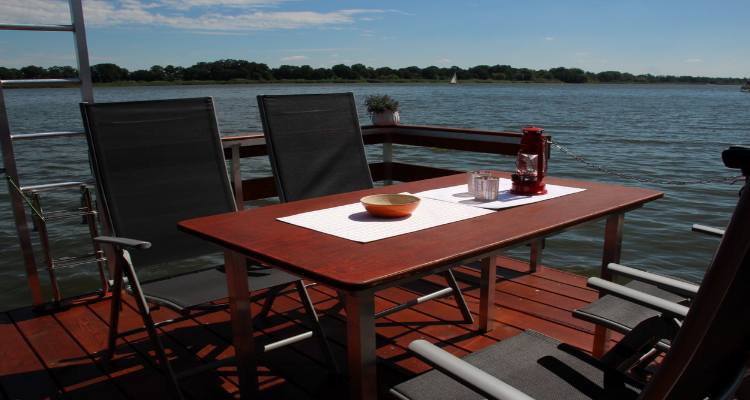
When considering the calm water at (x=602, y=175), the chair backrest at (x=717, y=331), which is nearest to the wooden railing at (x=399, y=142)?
the calm water at (x=602, y=175)

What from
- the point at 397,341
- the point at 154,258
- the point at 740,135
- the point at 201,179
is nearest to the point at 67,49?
the point at 201,179

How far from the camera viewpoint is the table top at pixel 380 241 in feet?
4.25

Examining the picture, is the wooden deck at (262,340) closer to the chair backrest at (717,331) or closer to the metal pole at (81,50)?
the metal pole at (81,50)

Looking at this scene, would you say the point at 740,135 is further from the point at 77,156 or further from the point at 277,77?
the point at 77,156

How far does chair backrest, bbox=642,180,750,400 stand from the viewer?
0.77 metres

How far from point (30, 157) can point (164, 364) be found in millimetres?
12798

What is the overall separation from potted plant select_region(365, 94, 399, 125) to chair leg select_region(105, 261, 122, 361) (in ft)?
8.41

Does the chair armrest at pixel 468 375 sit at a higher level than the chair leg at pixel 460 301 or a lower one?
higher

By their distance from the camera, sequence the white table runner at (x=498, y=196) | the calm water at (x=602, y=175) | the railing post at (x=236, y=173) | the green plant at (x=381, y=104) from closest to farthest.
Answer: the white table runner at (x=498, y=196)
the railing post at (x=236, y=173)
the green plant at (x=381, y=104)
the calm water at (x=602, y=175)

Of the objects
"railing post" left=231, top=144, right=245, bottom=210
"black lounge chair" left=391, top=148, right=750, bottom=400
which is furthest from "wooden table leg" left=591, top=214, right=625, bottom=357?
"railing post" left=231, top=144, right=245, bottom=210

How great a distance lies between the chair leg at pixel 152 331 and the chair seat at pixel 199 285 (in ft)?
0.20

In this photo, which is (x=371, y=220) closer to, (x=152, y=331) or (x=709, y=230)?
(x=152, y=331)

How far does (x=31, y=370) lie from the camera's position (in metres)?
2.25

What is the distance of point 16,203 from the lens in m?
2.72
